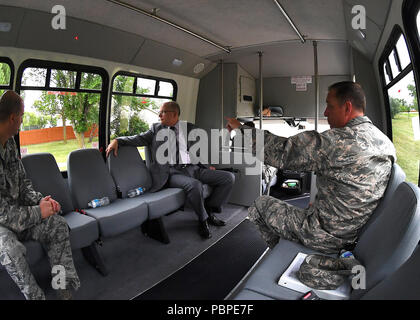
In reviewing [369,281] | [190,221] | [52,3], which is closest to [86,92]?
[52,3]

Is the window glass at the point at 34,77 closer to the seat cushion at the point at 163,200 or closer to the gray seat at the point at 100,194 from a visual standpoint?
the gray seat at the point at 100,194

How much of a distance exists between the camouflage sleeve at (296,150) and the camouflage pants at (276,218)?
17.2 inches

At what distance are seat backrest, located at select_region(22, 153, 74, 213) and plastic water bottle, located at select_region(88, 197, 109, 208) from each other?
0.21 metres

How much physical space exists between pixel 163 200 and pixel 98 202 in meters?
0.70

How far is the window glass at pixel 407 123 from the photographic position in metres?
2.35

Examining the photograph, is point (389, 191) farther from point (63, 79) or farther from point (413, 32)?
point (63, 79)

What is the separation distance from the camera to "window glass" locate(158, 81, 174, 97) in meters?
4.99

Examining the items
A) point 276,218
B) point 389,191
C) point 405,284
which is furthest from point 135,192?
point 405,284

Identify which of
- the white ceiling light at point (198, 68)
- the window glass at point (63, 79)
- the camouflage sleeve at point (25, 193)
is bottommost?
the camouflage sleeve at point (25, 193)

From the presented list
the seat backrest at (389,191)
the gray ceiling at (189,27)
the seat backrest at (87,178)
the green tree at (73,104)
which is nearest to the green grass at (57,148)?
the green tree at (73,104)

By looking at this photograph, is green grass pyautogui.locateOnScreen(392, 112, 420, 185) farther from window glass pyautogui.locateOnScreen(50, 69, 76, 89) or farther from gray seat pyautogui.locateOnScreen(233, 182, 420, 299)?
window glass pyautogui.locateOnScreen(50, 69, 76, 89)

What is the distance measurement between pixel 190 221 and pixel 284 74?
376 cm

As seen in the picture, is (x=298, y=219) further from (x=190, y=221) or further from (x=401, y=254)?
(x=190, y=221)

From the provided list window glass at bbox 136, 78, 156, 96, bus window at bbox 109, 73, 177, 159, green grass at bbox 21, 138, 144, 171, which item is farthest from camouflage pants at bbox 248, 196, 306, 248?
window glass at bbox 136, 78, 156, 96
